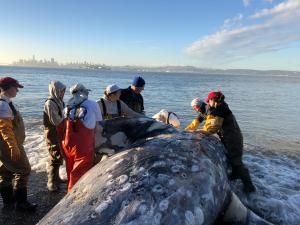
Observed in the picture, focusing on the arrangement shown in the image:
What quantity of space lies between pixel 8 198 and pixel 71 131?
2.09 meters

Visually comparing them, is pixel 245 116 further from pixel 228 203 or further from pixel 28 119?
pixel 228 203

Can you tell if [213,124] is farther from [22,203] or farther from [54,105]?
[22,203]

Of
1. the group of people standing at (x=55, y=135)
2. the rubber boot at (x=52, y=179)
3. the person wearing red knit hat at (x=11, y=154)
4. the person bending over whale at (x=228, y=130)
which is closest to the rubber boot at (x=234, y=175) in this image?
the person bending over whale at (x=228, y=130)

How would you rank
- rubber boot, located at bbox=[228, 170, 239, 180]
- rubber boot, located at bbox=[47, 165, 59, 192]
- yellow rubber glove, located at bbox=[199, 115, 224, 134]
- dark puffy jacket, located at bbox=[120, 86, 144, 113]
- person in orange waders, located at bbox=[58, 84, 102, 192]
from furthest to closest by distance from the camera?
1. dark puffy jacket, located at bbox=[120, 86, 144, 113]
2. rubber boot, located at bbox=[228, 170, 239, 180]
3. rubber boot, located at bbox=[47, 165, 59, 192]
4. yellow rubber glove, located at bbox=[199, 115, 224, 134]
5. person in orange waders, located at bbox=[58, 84, 102, 192]

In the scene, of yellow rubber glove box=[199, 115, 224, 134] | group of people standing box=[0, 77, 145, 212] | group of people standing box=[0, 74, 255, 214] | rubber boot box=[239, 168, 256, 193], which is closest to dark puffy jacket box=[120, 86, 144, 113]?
group of people standing box=[0, 74, 255, 214]

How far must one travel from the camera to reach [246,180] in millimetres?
7574

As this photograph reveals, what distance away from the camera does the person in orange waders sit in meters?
5.13

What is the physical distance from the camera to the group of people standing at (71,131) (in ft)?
17.0

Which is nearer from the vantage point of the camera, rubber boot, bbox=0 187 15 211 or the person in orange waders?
the person in orange waders

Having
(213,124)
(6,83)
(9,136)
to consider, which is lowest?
(9,136)

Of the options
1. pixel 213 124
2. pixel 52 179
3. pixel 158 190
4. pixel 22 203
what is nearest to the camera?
pixel 158 190

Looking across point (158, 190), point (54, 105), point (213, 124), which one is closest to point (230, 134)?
point (213, 124)

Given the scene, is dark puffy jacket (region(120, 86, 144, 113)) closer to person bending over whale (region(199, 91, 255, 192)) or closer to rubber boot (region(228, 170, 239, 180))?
person bending over whale (region(199, 91, 255, 192))

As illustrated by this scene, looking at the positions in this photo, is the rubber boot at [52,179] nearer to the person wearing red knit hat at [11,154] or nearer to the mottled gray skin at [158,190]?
the person wearing red knit hat at [11,154]
